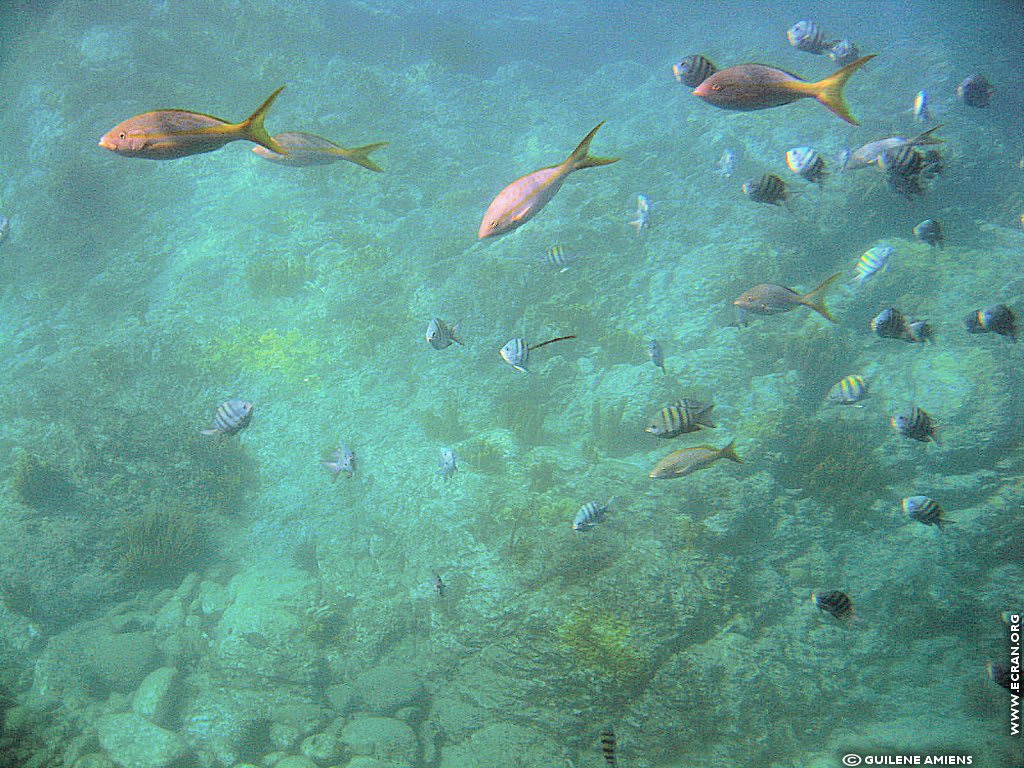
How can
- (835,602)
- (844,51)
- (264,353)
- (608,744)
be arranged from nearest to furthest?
(608,744) → (835,602) → (844,51) → (264,353)

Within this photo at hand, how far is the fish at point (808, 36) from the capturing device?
19.3 ft

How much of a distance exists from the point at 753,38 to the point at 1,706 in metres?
33.0

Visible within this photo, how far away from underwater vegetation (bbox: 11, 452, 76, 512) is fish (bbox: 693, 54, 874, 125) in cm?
982

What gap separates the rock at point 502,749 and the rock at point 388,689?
2.33ft

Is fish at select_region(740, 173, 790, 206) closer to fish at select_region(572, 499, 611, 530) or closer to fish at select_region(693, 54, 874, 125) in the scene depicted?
fish at select_region(693, 54, 874, 125)

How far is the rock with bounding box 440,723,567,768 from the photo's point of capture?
4652mm

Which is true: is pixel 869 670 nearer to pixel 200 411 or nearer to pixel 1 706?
pixel 1 706

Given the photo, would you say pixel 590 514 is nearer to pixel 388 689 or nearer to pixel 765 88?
pixel 388 689

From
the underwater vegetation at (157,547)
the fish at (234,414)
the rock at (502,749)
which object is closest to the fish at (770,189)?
the fish at (234,414)

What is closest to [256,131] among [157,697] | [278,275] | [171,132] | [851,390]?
[171,132]

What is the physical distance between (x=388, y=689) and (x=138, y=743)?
2.59 m

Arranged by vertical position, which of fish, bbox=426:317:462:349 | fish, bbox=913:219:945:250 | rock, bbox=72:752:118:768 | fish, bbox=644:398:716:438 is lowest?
rock, bbox=72:752:118:768

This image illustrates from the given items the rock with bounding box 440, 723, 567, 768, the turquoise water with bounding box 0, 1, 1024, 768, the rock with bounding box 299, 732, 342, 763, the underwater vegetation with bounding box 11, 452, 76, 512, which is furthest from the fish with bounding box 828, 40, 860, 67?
the underwater vegetation with bounding box 11, 452, 76, 512

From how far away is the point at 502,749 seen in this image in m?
4.77
